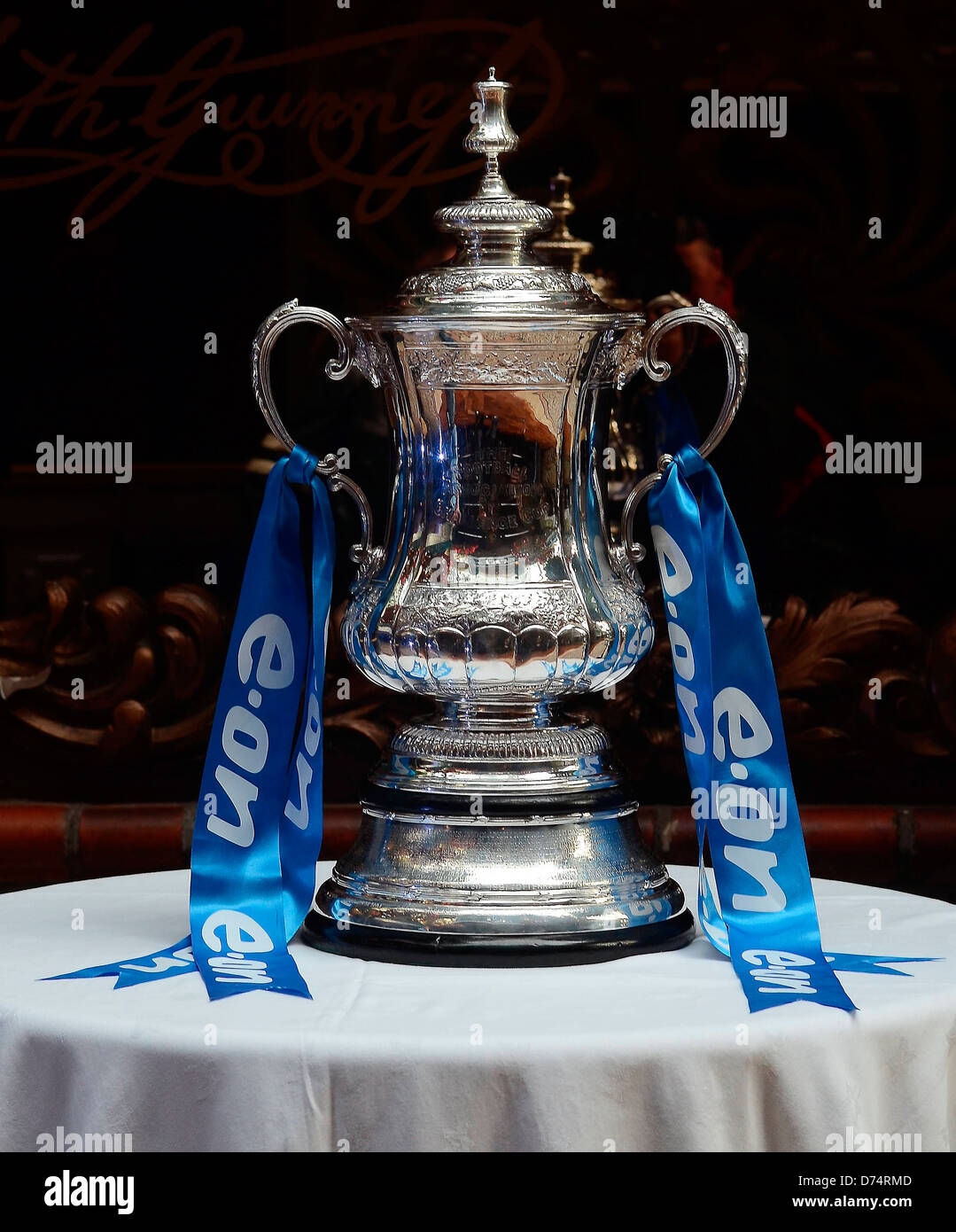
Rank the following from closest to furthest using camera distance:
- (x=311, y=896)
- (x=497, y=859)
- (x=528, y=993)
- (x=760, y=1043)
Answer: (x=760, y=1043), (x=528, y=993), (x=497, y=859), (x=311, y=896)

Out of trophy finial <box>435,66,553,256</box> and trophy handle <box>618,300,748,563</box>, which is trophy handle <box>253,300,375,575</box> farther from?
trophy handle <box>618,300,748,563</box>

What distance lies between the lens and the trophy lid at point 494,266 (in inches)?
63.4

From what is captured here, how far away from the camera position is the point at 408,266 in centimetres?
265

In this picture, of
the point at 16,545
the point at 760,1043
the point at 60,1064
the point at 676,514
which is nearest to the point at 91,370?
the point at 16,545

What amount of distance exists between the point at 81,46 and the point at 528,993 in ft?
5.54

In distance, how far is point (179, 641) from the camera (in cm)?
266

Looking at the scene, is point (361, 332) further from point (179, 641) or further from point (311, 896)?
point (179, 641)

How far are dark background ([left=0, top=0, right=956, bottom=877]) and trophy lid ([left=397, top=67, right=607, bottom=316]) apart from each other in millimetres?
933

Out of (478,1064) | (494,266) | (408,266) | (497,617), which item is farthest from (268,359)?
(408,266)

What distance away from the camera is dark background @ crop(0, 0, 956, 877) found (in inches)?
103

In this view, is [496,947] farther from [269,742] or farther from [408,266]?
[408,266]

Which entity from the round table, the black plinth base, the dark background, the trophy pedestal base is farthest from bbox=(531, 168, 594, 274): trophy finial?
the round table
